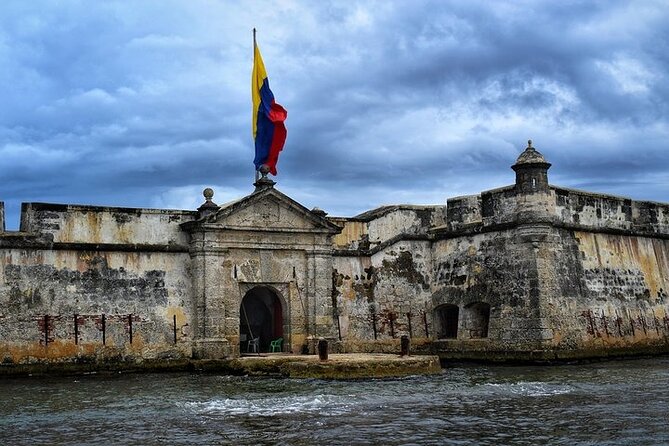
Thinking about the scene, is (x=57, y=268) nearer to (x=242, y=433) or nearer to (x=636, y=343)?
(x=242, y=433)

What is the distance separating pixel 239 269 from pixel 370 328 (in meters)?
4.30

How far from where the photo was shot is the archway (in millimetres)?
24172

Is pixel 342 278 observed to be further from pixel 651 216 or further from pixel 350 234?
pixel 651 216

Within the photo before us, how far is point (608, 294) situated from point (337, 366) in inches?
377

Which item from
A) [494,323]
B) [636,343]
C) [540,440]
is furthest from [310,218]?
[540,440]

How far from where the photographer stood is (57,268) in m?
20.5

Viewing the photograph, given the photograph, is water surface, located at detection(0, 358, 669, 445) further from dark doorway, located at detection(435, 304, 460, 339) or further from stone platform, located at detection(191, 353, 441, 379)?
dark doorway, located at detection(435, 304, 460, 339)

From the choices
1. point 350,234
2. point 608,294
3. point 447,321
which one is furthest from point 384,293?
point 608,294

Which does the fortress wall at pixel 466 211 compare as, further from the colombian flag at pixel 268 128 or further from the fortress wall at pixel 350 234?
the colombian flag at pixel 268 128

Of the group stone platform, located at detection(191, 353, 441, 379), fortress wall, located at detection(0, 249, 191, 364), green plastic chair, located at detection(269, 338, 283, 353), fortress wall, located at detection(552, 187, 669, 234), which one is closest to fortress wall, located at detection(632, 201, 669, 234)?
fortress wall, located at detection(552, 187, 669, 234)

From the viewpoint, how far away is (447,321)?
84.4 feet

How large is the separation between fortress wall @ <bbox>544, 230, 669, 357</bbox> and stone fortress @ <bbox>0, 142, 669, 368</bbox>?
0.17 ft

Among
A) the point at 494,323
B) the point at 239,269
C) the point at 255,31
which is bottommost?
the point at 494,323

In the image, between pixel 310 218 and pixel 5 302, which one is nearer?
pixel 5 302
